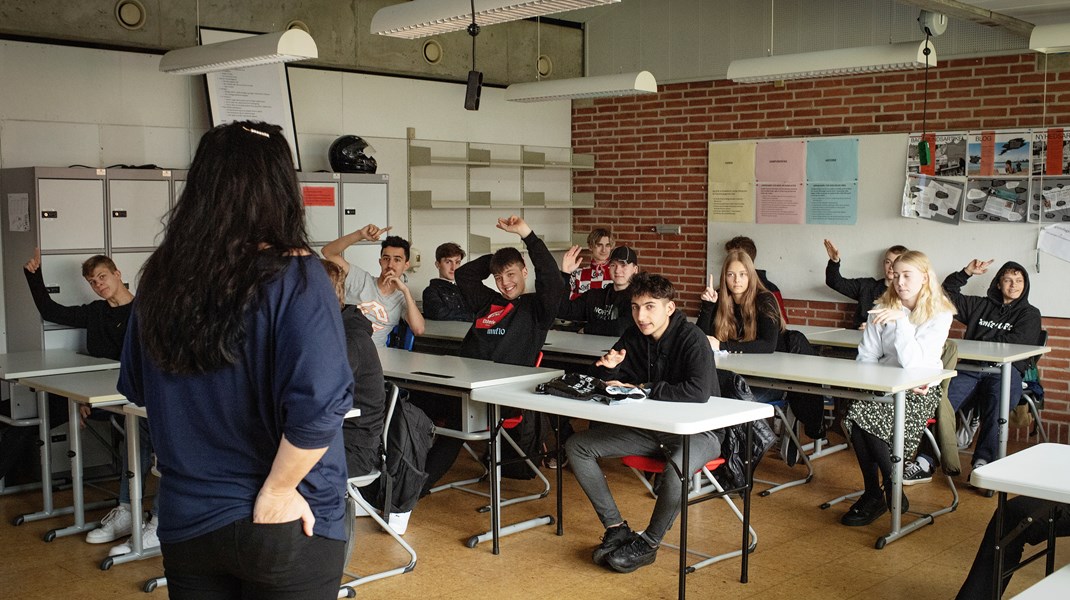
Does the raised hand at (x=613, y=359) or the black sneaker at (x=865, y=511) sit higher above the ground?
the raised hand at (x=613, y=359)

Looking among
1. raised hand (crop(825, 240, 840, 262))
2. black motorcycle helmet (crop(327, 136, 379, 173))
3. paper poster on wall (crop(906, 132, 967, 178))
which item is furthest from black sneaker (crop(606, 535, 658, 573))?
paper poster on wall (crop(906, 132, 967, 178))

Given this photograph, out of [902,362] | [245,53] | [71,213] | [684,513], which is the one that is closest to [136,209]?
[71,213]

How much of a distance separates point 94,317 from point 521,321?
94.0 inches

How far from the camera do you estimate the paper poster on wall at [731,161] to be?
7.93m

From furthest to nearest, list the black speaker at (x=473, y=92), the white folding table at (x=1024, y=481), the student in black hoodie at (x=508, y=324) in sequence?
1. the black speaker at (x=473, y=92)
2. the student in black hoodie at (x=508, y=324)
3. the white folding table at (x=1024, y=481)

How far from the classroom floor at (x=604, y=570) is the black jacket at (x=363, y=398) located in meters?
0.56

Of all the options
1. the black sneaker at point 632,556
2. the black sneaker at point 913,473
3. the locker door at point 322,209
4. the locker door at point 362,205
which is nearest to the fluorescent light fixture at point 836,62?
the black sneaker at point 913,473

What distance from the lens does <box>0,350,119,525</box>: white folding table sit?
4977 mm

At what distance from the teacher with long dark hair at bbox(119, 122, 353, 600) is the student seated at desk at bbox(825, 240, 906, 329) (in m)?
5.83

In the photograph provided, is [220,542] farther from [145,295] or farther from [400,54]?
[400,54]

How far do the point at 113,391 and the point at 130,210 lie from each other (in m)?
1.93

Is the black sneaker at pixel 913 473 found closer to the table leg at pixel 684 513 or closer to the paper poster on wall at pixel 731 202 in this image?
the table leg at pixel 684 513

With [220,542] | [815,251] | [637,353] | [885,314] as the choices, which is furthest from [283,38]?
[815,251]

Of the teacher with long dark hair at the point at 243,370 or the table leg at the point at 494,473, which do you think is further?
the table leg at the point at 494,473
